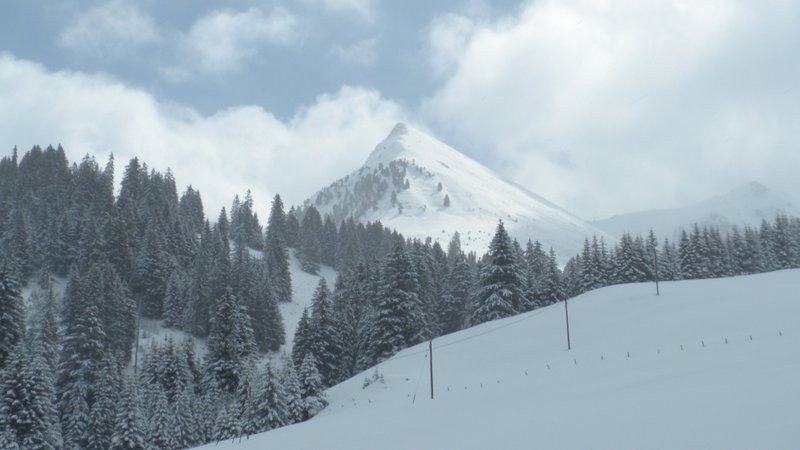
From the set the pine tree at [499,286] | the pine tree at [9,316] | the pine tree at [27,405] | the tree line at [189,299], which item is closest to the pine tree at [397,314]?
the tree line at [189,299]

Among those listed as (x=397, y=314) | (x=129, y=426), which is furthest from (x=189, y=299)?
(x=129, y=426)

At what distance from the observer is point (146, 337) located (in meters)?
72.8

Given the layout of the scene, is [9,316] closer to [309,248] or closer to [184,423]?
[184,423]

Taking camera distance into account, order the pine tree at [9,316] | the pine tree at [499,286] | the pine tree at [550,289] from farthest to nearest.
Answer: the pine tree at [550,289]
the pine tree at [499,286]
the pine tree at [9,316]

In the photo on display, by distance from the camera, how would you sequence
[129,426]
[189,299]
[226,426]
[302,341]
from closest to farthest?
1. [226,426]
2. [129,426]
3. [302,341]
4. [189,299]

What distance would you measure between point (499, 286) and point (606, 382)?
3551 cm

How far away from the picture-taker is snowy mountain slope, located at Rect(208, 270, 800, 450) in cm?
1152

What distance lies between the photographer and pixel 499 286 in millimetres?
55344

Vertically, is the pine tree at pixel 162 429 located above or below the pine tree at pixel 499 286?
below

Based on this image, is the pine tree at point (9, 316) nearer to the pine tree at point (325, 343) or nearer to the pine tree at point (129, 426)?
the pine tree at point (129, 426)

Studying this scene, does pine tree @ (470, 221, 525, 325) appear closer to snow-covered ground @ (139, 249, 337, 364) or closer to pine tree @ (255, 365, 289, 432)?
snow-covered ground @ (139, 249, 337, 364)

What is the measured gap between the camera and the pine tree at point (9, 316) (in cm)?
4384

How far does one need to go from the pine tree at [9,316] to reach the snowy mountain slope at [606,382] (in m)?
26.4

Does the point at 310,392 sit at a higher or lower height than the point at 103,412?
higher
